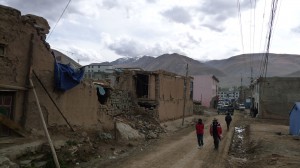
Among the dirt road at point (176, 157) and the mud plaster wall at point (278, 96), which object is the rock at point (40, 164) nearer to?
the dirt road at point (176, 157)

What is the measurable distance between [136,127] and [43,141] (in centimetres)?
974

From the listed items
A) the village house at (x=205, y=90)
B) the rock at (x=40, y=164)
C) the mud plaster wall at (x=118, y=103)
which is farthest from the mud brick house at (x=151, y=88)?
the village house at (x=205, y=90)

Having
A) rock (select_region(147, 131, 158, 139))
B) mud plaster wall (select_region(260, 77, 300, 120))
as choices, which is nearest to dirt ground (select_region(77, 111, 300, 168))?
rock (select_region(147, 131, 158, 139))

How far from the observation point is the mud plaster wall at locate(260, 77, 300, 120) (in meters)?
39.7

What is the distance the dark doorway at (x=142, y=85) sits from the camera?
28.9 metres

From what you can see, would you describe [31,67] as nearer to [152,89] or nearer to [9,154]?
[9,154]

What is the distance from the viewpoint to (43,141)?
13383 mm

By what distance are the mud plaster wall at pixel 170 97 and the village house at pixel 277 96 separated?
34.4 ft

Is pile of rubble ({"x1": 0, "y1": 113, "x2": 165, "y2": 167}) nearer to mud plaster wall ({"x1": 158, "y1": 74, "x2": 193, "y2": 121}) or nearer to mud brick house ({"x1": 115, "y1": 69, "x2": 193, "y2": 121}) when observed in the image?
mud brick house ({"x1": 115, "y1": 69, "x2": 193, "y2": 121})

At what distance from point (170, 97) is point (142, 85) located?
12.6 feet

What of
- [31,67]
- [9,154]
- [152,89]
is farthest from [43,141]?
[152,89]

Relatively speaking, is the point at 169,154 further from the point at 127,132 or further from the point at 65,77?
the point at 65,77

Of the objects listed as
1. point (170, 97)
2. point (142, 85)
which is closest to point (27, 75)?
point (142, 85)

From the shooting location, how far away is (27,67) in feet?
45.4
